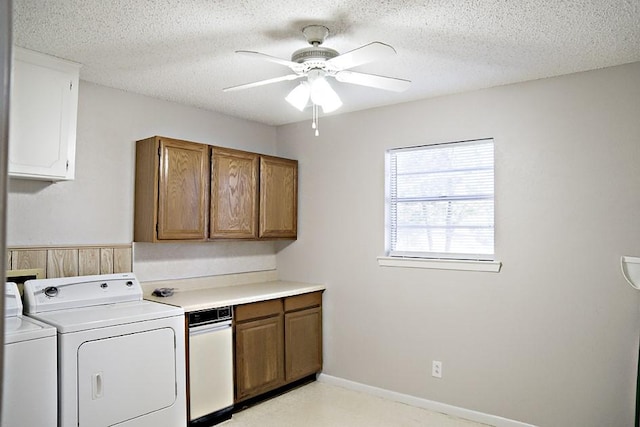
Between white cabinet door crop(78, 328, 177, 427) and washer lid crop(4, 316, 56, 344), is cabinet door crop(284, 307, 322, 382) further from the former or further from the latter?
washer lid crop(4, 316, 56, 344)

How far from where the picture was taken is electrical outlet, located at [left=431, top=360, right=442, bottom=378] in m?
3.77

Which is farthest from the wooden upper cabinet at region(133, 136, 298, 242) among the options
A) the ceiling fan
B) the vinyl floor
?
the vinyl floor

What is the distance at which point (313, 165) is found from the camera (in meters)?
4.65

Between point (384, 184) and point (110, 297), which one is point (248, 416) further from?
point (384, 184)

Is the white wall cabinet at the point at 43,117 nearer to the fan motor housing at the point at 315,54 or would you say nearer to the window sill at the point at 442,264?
the fan motor housing at the point at 315,54

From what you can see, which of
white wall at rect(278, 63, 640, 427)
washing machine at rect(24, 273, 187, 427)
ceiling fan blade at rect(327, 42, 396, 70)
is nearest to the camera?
ceiling fan blade at rect(327, 42, 396, 70)

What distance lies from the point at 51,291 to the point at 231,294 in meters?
1.32

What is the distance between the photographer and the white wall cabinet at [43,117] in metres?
2.83

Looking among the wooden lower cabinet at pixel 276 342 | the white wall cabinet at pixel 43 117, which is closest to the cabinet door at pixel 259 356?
the wooden lower cabinet at pixel 276 342

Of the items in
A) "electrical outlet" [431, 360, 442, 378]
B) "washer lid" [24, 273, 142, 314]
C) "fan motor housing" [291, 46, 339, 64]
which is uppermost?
"fan motor housing" [291, 46, 339, 64]

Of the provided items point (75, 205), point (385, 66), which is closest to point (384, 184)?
point (385, 66)

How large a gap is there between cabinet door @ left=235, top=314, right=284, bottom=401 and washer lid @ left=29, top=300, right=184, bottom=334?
75cm

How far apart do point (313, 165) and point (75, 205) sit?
2.15m

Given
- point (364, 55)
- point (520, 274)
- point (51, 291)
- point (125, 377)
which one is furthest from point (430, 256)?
point (51, 291)
